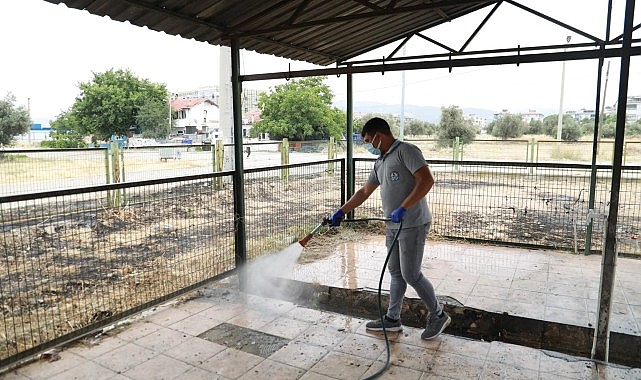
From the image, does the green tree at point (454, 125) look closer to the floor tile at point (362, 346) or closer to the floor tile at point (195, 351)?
the floor tile at point (362, 346)

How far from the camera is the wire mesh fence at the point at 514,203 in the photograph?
679 centimetres

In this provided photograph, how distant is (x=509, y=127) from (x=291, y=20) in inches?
1198

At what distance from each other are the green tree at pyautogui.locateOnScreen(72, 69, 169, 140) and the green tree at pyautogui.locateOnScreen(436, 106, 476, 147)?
73.1ft

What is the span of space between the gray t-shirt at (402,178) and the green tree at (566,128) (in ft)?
90.1

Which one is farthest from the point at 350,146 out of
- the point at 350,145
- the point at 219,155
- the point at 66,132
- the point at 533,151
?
the point at 66,132

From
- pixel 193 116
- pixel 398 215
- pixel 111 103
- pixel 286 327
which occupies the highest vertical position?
pixel 193 116

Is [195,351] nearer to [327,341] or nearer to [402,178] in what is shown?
[327,341]

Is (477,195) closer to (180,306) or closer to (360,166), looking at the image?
(360,166)

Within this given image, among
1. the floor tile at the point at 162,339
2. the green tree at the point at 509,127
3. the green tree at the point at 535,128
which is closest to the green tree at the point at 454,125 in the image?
the green tree at the point at 509,127

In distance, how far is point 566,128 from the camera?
95.9ft

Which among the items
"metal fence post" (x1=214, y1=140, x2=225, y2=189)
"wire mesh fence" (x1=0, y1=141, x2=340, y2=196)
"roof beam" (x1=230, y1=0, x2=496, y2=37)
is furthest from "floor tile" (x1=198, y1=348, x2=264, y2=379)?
"metal fence post" (x1=214, y1=140, x2=225, y2=189)

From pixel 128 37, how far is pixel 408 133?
37.4m

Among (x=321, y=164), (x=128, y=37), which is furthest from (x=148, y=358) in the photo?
(x=128, y=37)

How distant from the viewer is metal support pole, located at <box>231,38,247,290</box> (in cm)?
476
